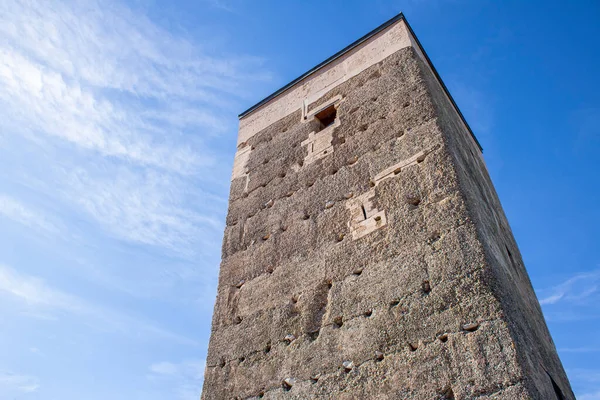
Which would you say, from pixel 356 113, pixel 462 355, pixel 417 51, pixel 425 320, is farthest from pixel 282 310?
pixel 417 51

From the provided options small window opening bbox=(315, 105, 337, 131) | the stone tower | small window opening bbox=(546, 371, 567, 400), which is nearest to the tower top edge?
the stone tower

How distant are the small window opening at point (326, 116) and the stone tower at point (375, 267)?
0.6 inches

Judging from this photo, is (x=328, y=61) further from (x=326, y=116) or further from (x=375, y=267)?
(x=375, y=267)

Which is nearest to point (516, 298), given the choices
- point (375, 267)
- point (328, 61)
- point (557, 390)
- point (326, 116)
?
point (557, 390)

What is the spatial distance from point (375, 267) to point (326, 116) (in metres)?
2.51

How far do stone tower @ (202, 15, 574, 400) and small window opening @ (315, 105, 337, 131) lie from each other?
14 millimetres

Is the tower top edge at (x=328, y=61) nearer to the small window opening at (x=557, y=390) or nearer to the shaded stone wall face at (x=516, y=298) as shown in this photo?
the shaded stone wall face at (x=516, y=298)

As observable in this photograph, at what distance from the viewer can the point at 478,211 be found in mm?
3627

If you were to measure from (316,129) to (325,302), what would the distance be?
7.71 feet

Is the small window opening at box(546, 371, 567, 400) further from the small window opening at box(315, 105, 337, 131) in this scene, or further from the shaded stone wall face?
the small window opening at box(315, 105, 337, 131)

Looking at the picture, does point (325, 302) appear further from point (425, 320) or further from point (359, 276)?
point (425, 320)

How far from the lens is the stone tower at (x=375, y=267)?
9.37ft

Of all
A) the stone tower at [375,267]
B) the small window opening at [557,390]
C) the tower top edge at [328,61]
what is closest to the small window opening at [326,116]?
the stone tower at [375,267]

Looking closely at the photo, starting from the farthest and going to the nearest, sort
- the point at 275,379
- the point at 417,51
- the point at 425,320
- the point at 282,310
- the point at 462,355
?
the point at 417,51
the point at 282,310
the point at 275,379
the point at 425,320
the point at 462,355
